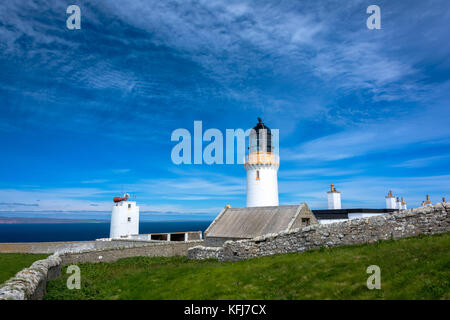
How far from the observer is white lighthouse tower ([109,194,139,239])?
4319 centimetres

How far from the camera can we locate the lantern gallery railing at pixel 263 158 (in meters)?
30.6

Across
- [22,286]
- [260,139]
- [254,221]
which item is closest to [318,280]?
[22,286]

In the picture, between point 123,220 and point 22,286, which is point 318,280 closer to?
point 22,286

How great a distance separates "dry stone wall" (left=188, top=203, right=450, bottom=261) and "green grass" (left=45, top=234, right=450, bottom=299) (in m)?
0.70

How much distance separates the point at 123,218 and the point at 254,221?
90.8ft

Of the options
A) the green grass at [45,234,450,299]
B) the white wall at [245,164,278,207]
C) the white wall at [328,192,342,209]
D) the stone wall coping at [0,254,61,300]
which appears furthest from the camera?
the white wall at [245,164,278,207]

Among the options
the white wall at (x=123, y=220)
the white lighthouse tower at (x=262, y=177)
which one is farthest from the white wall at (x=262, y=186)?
the white wall at (x=123, y=220)

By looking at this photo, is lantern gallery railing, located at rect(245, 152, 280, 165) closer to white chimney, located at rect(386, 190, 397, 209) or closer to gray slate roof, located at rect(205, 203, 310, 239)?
gray slate roof, located at rect(205, 203, 310, 239)

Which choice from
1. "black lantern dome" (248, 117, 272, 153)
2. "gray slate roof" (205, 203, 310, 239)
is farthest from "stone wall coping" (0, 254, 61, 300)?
"black lantern dome" (248, 117, 272, 153)

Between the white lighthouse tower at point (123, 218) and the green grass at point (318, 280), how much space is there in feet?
100

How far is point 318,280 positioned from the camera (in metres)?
8.82

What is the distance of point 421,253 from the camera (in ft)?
29.5
